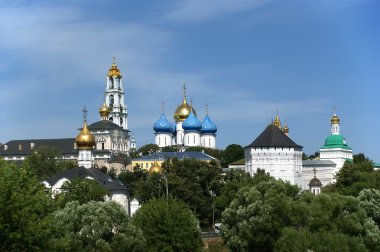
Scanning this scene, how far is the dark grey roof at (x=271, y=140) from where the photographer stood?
7281 cm

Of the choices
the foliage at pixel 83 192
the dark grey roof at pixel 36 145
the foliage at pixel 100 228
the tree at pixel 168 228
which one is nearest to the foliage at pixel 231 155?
the dark grey roof at pixel 36 145

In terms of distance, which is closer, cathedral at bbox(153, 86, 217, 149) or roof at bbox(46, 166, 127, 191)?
roof at bbox(46, 166, 127, 191)

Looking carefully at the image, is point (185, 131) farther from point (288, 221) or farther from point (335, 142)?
point (288, 221)

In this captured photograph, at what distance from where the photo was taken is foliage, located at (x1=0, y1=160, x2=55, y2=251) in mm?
23047

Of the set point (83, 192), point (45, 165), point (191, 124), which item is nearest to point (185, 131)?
point (191, 124)

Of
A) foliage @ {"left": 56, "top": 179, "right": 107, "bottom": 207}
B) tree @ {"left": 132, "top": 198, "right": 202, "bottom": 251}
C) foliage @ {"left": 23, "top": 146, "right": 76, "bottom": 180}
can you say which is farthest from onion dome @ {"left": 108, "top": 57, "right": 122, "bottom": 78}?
tree @ {"left": 132, "top": 198, "right": 202, "bottom": 251}

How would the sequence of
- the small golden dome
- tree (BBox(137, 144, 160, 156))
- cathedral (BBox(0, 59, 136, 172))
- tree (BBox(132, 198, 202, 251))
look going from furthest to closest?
the small golden dome → tree (BBox(137, 144, 160, 156)) → cathedral (BBox(0, 59, 136, 172)) → tree (BBox(132, 198, 202, 251))

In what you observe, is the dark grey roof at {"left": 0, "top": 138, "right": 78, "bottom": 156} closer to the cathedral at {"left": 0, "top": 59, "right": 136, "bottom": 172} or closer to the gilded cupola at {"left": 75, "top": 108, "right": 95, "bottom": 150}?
the cathedral at {"left": 0, "top": 59, "right": 136, "bottom": 172}

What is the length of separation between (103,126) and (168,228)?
72.6m

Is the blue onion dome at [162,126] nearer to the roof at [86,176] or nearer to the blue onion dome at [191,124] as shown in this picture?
the blue onion dome at [191,124]

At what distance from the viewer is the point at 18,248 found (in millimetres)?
23406

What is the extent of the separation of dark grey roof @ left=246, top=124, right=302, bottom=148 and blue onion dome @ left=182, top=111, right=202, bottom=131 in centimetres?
3805

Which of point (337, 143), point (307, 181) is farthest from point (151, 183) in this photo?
point (337, 143)

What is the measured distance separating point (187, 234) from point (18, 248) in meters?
12.3
